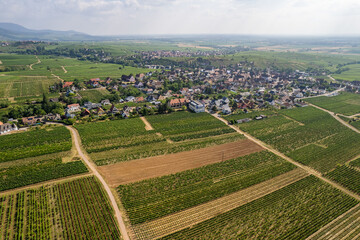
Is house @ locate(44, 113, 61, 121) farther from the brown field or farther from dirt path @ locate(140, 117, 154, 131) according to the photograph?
the brown field

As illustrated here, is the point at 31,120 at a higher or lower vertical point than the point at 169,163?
higher

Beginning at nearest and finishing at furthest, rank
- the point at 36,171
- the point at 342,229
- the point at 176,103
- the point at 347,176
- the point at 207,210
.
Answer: the point at 342,229 → the point at 207,210 → the point at 36,171 → the point at 347,176 → the point at 176,103

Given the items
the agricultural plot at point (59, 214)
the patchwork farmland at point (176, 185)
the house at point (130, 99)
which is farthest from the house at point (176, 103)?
the agricultural plot at point (59, 214)

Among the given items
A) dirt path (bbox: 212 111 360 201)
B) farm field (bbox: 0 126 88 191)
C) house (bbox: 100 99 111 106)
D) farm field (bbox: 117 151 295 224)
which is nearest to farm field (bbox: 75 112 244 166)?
dirt path (bbox: 212 111 360 201)

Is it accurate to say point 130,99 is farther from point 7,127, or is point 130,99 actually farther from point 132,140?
point 7,127

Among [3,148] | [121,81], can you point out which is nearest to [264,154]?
[3,148]

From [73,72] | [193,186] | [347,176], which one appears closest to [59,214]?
[193,186]
